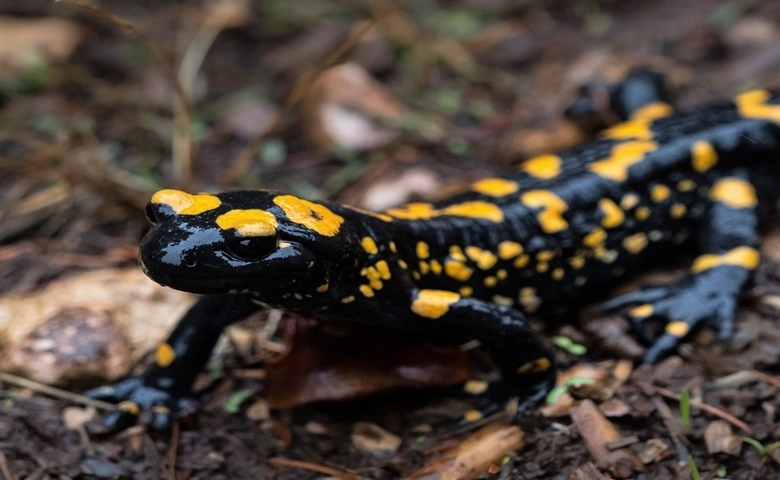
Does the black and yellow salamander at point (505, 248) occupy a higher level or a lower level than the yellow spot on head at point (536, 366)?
higher

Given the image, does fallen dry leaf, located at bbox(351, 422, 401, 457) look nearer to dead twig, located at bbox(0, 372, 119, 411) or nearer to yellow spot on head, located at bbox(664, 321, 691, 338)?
dead twig, located at bbox(0, 372, 119, 411)

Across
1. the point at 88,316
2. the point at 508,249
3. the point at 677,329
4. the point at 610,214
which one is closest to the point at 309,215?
the point at 508,249

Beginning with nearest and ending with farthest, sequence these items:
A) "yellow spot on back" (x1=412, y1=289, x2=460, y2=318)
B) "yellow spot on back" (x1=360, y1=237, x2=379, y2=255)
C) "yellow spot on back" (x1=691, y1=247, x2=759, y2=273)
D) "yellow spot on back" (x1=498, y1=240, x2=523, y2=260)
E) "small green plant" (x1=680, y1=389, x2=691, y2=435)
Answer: "small green plant" (x1=680, y1=389, x2=691, y2=435), "yellow spot on back" (x1=360, y1=237, x2=379, y2=255), "yellow spot on back" (x1=412, y1=289, x2=460, y2=318), "yellow spot on back" (x1=498, y1=240, x2=523, y2=260), "yellow spot on back" (x1=691, y1=247, x2=759, y2=273)

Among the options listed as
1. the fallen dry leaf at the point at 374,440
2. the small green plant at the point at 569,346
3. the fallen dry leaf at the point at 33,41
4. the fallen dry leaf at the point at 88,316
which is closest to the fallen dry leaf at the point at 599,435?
the small green plant at the point at 569,346

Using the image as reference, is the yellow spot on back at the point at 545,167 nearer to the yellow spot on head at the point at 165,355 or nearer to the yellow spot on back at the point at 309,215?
the yellow spot on back at the point at 309,215

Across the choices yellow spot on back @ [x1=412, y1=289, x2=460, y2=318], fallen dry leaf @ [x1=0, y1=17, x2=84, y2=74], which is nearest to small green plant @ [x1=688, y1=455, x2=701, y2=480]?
yellow spot on back @ [x1=412, y1=289, x2=460, y2=318]

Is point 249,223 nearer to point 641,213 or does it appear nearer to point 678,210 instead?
point 641,213
